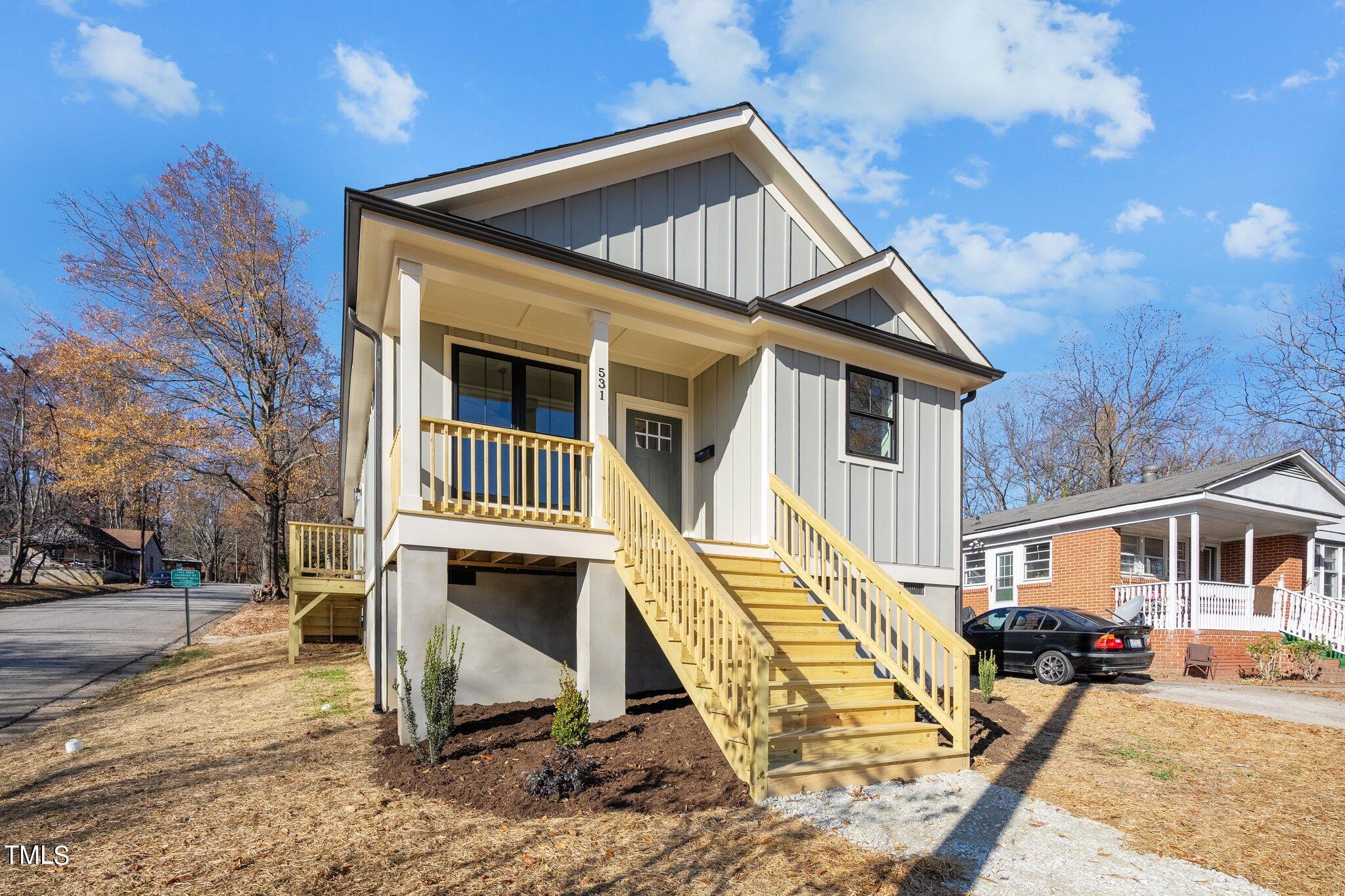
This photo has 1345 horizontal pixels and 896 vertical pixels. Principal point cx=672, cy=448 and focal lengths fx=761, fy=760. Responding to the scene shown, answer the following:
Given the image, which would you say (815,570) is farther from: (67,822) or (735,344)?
(67,822)

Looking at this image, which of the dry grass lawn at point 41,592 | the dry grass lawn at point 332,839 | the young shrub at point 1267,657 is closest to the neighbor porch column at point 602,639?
the dry grass lawn at point 332,839

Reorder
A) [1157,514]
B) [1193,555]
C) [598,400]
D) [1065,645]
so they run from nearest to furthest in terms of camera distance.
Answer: [598,400] → [1065,645] → [1193,555] → [1157,514]

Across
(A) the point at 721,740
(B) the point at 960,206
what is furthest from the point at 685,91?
(A) the point at 721,740

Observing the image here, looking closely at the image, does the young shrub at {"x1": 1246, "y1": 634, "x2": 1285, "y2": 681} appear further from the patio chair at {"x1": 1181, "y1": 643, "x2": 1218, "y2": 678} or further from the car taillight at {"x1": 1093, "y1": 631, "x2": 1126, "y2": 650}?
the car taillight at {"x1": 1093, "y1": 631, "x2": 1126, "y2": 650}

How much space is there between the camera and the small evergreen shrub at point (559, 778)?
529 cm

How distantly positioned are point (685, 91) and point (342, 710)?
88.3 ft

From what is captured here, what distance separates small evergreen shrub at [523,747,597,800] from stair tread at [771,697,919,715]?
1623 mm

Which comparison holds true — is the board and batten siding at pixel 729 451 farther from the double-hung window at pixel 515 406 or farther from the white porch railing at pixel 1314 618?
the white porch railing at pixel 1314 618

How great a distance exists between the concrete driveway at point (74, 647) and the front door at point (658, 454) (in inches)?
289

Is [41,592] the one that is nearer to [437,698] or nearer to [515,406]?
[515,406]

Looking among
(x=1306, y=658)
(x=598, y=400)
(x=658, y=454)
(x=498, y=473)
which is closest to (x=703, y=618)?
(x=498, y=473)

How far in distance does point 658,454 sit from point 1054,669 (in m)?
7.20

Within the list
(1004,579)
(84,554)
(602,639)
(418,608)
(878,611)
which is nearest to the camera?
(418,608)

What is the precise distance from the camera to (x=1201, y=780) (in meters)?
6.43
